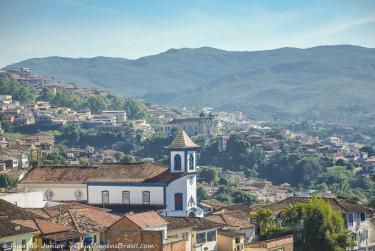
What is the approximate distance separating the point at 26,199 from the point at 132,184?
20.2ft

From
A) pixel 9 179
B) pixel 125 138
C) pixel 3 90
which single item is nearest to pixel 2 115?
pixel 125 138

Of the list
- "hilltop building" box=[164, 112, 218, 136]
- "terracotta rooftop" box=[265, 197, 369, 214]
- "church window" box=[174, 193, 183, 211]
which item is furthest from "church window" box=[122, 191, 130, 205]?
"hilltop building" box=[164, 112, 218, 136]

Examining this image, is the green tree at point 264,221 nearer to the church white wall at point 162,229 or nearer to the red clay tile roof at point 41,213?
the church white wall at point 162,229

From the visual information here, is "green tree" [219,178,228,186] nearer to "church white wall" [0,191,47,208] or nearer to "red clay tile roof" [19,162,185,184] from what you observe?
"red clay tile roof" [19,162,185,184]

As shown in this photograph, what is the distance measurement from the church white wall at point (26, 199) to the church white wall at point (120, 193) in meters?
→ 2.90

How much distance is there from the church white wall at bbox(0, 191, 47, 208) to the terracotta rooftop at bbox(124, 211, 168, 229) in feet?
32.4

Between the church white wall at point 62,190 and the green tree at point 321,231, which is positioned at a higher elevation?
the church white wall at point 62,190

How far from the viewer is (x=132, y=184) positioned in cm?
4962

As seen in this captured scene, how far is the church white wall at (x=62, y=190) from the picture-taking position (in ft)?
168

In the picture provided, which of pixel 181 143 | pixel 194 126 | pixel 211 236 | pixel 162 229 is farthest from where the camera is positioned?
pixel 194 126

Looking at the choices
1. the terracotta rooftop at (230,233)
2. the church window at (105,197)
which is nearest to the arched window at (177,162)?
the church window at (105,197)

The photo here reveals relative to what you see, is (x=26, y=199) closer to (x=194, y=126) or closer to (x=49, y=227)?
(x=49, y=227)

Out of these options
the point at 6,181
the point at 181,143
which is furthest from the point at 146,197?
the point at 6,181

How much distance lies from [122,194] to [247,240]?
8.87 metres
